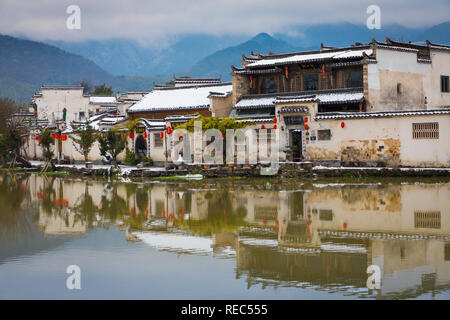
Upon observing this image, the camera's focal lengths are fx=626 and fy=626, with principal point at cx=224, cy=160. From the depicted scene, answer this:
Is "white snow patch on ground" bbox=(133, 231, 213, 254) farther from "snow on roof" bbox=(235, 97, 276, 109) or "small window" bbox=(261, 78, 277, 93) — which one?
"small window" bbox=(261, 78, 277, 93)

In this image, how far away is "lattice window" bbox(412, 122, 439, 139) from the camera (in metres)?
26.3

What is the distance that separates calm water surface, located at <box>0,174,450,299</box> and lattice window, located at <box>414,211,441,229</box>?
0.02 meters

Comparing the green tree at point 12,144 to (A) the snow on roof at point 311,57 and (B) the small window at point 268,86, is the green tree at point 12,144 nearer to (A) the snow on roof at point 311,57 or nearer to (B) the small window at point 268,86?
(A) the snow on roof at point 311,57

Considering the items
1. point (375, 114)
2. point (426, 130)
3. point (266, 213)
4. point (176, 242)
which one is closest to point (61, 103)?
point (375, 114)

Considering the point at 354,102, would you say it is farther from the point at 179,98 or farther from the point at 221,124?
the point at 179,98

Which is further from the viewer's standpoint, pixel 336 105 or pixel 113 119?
pixel 113 119

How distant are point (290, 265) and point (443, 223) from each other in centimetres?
502

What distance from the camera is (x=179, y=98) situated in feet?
132

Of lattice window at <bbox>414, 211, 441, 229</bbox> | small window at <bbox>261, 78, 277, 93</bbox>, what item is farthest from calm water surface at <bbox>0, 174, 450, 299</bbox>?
small window at <bbox>261, 78, 277, 93</bbox>

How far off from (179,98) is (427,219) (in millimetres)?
27163

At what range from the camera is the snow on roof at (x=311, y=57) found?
32938 mm

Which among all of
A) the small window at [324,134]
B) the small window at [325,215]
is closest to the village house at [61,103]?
the small window at [324,134]

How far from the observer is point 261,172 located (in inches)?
1091
